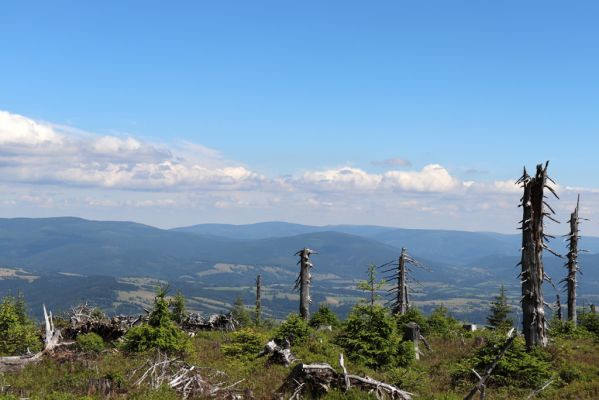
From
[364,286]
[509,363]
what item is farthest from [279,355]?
[364,286]

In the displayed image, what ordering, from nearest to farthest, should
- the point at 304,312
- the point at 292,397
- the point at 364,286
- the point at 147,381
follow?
1. the point at 292,397
2. the point at 147,381
3. the point at 364,286
4. the point at 304,312

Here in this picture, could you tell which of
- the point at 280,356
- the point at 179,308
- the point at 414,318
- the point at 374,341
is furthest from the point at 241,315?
the point at 280,356

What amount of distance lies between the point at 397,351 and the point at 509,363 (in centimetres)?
438

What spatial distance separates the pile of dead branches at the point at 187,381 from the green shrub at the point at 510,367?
8.26 metres

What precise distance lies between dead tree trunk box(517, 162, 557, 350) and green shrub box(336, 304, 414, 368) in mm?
5903

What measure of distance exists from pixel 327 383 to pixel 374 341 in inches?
285

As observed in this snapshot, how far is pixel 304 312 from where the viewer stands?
37500 mm

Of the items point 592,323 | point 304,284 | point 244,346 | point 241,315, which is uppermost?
point 304,284

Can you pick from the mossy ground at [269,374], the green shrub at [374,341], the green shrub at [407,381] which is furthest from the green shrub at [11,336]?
the green shrub at [407,381]

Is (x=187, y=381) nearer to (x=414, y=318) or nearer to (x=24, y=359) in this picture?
(x=24, y=359)

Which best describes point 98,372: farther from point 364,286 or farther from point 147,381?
point 364,286

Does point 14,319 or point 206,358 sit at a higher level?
point 14,319

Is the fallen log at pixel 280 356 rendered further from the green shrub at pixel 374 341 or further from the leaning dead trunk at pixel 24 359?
the leaning dead trunk at pixel 24 359

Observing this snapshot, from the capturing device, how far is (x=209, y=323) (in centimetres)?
3403
